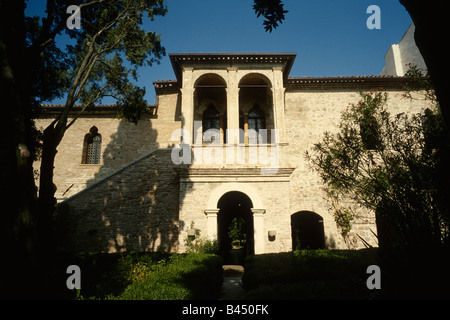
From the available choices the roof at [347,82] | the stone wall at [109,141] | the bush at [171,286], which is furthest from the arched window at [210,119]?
the bush at [171,286]

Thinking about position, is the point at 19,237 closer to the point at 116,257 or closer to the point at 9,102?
the point at 9,102

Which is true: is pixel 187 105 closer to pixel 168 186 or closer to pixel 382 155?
pixel 168 186

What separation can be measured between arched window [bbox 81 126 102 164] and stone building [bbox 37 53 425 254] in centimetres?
7

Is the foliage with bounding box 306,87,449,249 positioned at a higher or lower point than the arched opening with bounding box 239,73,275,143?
lower

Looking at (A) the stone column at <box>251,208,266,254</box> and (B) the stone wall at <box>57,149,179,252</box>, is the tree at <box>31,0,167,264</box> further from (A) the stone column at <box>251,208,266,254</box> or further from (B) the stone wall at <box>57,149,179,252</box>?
(A) the stone column at <box>251,208,266,254</box>

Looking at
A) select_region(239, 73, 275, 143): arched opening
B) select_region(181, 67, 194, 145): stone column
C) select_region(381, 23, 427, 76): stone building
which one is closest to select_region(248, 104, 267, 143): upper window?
select_region(239, 73, 275, 143): arched opening

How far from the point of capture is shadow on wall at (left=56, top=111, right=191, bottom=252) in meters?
11.5

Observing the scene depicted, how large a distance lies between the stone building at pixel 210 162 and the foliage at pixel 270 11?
6942 mm

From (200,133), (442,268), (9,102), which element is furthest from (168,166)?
(442,268)

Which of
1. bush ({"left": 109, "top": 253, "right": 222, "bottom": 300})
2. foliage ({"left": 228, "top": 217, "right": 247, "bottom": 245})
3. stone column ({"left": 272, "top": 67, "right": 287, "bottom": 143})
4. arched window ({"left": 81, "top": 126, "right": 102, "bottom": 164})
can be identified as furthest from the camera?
foliage ({"left": 228, "top": 217, "right": 247, "bottom": 245})

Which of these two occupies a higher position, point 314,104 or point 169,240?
point 314,104

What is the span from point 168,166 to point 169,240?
3.65 meters

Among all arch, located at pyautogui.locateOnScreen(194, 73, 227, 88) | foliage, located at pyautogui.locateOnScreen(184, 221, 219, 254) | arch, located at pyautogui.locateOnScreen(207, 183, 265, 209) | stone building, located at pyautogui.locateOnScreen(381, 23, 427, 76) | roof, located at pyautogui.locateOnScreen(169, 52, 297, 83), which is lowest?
foliage, located at pyautogui.locateOnScreen(184, 221, 219, 254)
